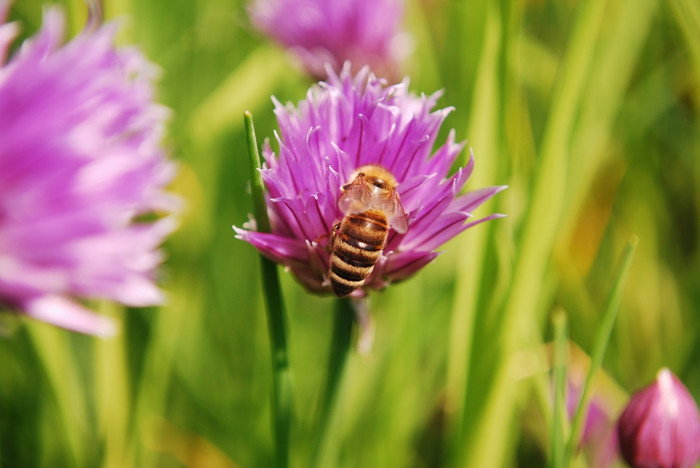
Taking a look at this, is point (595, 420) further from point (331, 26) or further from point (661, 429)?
point (331, 26)

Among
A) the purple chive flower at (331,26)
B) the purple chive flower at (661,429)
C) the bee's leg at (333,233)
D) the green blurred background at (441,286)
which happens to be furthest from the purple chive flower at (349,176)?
the purple chive flower at (331,26)

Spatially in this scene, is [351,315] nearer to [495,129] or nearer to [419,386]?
[495,129]

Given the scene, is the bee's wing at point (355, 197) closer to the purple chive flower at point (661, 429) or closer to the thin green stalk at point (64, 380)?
the purple chive flower at point (661, 429)

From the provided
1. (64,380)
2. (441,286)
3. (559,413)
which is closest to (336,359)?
(559,413)

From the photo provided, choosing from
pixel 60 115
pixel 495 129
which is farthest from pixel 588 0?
pixel 60 115

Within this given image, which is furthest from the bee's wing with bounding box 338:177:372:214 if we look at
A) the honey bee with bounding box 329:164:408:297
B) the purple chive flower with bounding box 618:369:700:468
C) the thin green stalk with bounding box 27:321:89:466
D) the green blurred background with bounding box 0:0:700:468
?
the thin green stalk with bounding box 27:321:89:466

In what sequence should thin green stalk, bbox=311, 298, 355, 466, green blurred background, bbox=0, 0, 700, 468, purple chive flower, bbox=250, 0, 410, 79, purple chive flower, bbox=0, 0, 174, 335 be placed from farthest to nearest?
purple chive flower, bbox=250, 0, 410, 79 → green blurred background, bbox=0, 0, 700, 468 → thin green stalk, bbox=311, 298, 355, 466 → purple chive flower, bbox=0, 0, 174, 335

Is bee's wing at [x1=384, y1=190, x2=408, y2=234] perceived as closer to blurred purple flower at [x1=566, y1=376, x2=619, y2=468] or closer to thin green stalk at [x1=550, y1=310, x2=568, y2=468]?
thin green stalk at [x1=550, y1=310, x2=568, y2=468]
